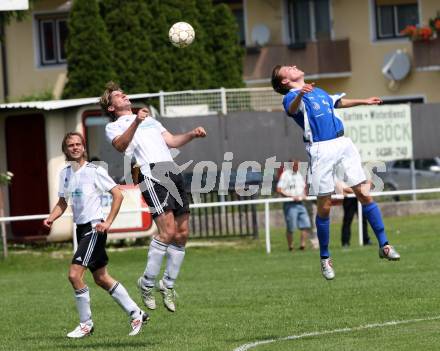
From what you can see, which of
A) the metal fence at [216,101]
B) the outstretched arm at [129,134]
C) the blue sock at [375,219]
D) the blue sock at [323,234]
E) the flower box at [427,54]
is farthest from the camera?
the flower box at [427,54]

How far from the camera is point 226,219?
2827 centimetres

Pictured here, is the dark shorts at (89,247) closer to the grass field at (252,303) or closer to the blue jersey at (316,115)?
the grass field at (252,303)

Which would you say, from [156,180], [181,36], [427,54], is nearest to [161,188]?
[156,180]

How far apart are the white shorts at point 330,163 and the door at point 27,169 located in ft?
50.5

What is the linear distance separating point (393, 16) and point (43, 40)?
483 inches

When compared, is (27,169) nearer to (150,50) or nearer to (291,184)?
(291,184)

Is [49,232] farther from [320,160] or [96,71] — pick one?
[320,160]

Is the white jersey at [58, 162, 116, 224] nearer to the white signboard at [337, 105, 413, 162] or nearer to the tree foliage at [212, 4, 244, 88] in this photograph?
the white signboard at [337, 105, 413, 162]

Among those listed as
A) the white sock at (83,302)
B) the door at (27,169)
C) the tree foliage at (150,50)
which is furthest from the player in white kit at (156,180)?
the tree foliage at (150,50)

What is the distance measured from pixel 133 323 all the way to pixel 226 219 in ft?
48.8

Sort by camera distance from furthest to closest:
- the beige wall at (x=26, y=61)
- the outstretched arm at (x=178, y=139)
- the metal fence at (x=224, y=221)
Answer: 1. the beige wall at (x=26, y=61)
2. the metal fence at (x=224, y=221)
3. the outstretched arm at (x=178, y=139)

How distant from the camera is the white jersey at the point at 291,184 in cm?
2595

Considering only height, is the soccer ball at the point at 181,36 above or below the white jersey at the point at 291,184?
above

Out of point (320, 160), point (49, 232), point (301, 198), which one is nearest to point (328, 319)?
point (320, 160)
